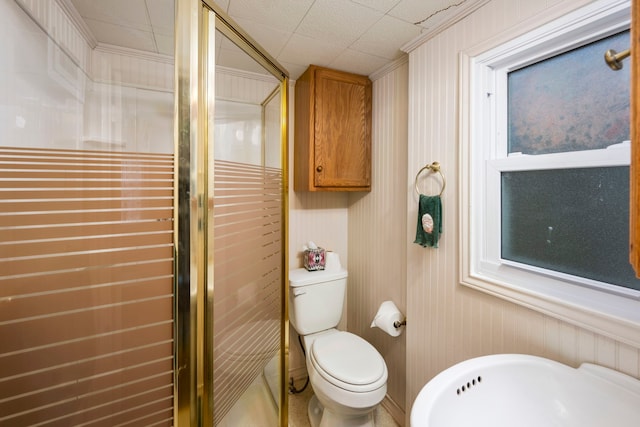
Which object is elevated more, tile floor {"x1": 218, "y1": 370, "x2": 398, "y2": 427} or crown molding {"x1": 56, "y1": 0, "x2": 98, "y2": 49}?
crown molding {"x1": 56, "y1": 0, "x2": 98, "y2": 49}

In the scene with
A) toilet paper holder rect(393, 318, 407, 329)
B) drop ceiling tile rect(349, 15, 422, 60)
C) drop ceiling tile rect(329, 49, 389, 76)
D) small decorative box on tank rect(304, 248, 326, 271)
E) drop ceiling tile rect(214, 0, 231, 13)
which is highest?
drop ceiling tile rect(329, 49, 389, 76)

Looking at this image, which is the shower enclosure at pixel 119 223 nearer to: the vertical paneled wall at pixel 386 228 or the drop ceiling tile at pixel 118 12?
the drop ceiling tile at pixel 118 12

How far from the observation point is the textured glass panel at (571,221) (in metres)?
0.87

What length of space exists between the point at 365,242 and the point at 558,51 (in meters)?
1.40

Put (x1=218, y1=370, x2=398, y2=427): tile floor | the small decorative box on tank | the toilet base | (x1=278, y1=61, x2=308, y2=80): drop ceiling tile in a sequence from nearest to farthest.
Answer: (x1=218, y1=370, x2=398, y2=427): tile floor
the toilet base
(x1=278, y1=61, x2=308, y2=80): drop ceiling tile
the small decorative box on tank

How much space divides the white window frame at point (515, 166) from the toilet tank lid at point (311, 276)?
84 cm

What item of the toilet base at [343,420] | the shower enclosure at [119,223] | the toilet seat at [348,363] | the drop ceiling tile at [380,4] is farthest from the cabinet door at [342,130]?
the toilet base at [343,420]

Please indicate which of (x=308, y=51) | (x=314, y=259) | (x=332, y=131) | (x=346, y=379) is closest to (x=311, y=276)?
(x=314, y=259)

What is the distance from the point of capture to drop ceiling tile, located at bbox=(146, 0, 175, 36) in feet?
2.44

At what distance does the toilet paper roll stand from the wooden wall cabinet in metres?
0.81

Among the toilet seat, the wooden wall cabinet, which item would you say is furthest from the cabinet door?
the toilet seat

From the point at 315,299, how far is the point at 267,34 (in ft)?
5.11

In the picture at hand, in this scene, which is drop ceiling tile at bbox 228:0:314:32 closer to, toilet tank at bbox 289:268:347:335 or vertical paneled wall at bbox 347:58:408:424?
vertical paneled wall at bbox 347:58:408:424

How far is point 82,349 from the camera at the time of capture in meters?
0.68
